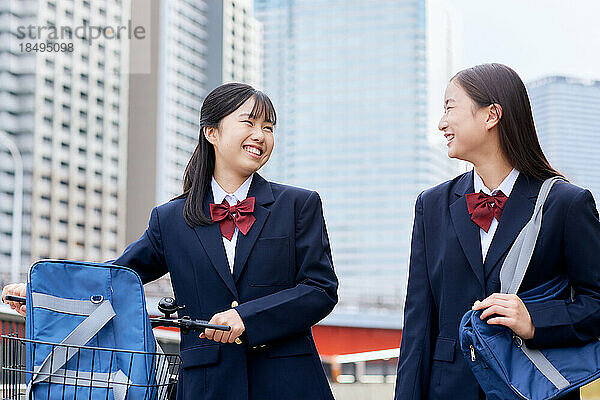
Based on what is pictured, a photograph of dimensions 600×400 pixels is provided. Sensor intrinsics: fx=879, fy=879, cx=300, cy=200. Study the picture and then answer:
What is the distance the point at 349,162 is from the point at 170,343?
12025 cm

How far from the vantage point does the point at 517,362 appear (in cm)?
217

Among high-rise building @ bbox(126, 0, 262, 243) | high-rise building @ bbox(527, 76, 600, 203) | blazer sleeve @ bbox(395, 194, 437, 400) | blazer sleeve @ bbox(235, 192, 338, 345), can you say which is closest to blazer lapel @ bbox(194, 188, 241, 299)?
blazer sleeve @ bbox(235, 192, 338, 345)

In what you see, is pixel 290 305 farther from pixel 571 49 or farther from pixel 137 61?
pixel 571 49

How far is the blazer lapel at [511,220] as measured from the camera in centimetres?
236

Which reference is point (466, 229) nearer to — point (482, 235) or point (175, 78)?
point (482, 235)

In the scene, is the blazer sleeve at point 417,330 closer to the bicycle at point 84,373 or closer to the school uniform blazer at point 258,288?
the school uniform blazer at point 258,288

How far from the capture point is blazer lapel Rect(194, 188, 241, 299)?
2.54 meters

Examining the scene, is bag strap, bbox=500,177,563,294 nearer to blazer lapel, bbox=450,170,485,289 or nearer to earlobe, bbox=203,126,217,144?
blazer lapel, bbox=450,170,485,289

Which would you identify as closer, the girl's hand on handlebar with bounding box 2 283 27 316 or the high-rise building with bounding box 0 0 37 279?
the girl's hand on handlebar with bounding box 2 283 27 316

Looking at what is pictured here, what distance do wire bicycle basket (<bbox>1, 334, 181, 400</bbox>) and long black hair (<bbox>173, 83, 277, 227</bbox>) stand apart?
1.79ft

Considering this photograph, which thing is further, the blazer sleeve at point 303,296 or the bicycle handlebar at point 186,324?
the blazer sleeve at point 303,296

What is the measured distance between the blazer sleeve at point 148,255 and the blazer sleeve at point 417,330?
78 cm

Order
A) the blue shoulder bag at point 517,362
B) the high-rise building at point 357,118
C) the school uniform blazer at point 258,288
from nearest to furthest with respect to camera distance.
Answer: the blue shoulder bag at point 517,362
the school uniform blazer at point 258,288
the high-rise building at point 357,118

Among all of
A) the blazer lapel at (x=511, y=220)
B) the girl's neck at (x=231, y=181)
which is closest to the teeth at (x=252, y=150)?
the girl's neck at (x=231, y=181)
